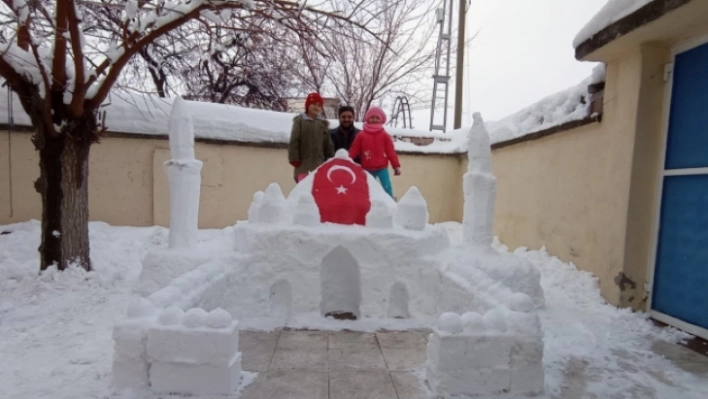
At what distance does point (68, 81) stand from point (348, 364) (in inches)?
182

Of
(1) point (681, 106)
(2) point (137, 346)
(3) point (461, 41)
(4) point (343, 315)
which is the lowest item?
(4) point (343, 315)

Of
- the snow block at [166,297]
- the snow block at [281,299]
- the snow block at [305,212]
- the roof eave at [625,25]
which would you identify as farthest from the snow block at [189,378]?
the roof eave at [625,25]

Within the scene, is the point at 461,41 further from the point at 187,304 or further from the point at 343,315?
the point at 187,304

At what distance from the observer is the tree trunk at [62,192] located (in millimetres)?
5426

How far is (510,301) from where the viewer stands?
319 centimetres

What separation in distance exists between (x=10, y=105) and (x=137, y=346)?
261 inches

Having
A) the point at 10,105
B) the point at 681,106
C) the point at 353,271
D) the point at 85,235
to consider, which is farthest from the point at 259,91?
the point at 681,106

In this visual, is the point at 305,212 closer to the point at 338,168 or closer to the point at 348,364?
the point at 338,168

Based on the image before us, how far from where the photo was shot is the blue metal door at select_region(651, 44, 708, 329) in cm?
416

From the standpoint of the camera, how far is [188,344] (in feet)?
9.12

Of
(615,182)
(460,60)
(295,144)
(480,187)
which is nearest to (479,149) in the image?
(480,187)

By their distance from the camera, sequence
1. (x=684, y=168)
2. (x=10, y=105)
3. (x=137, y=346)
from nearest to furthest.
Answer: (x=137, y=346) → (x=684, y=168) → (x=10, y=105)

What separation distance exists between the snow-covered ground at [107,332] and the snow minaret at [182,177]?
1.29ft

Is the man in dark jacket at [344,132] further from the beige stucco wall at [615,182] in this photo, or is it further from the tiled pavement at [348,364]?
the tiled pavement at [348,364]
